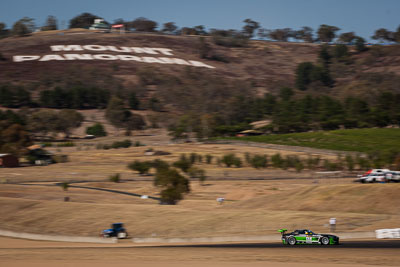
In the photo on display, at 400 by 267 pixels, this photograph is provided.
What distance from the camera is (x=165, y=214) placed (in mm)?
37250

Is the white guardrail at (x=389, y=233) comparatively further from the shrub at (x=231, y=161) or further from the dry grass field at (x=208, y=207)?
the shrub at (x=231, y=161)

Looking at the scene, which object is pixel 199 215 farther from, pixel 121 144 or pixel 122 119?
pixel 122 119

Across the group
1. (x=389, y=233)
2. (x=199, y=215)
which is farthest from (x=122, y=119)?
(x=389, y=233)

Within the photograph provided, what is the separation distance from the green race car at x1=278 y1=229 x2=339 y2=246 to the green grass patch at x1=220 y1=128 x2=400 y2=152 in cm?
6709

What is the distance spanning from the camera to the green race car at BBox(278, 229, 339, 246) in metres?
25.4

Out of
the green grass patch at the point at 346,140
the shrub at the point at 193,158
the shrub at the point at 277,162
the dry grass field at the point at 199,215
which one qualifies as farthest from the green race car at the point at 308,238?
the green grass patch at the point at 346,140

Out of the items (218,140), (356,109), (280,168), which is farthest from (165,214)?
(356,109)

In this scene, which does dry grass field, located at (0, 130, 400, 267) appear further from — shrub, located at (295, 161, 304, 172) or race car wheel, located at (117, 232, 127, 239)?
shrub, located at (295, 161, 304, 172)

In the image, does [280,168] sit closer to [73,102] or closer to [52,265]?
[52,265]

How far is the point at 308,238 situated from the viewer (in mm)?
25938

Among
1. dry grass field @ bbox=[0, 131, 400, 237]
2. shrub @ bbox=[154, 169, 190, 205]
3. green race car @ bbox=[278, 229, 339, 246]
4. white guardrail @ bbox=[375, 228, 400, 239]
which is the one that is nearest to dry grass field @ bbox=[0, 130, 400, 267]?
dry grass field @ bbox=[0, 131, 400, 237]

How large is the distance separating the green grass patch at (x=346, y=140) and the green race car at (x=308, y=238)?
220ft

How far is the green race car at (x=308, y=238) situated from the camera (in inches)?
998

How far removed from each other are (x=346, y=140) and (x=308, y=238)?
248 ft
